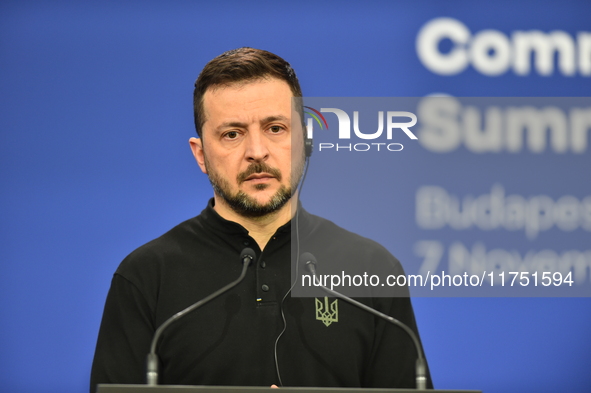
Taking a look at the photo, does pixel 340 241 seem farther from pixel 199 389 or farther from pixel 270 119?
pixel 199 389

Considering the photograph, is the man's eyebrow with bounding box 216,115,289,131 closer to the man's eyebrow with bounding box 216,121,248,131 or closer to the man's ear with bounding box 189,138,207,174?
the man's eyebrow with bounding box 216,121,248,131

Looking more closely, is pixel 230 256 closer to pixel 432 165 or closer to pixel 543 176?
pixel 432 165

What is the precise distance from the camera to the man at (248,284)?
74.8 inches

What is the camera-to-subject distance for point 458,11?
8.85 ft

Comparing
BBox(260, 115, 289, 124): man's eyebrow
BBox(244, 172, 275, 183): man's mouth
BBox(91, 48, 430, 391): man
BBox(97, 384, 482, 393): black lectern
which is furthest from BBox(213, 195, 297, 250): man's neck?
BBox(97, 384, 482, 393): black lectern

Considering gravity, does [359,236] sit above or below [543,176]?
below

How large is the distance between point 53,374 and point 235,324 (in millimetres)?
967

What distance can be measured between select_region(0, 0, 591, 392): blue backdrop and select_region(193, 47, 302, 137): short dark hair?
0.49 m

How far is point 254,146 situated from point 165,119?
2.51 feet

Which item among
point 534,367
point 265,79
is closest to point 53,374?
point 265,79

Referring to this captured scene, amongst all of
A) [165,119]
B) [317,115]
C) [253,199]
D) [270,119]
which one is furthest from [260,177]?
[165,119]

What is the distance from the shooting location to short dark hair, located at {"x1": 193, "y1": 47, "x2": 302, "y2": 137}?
83.0 inches

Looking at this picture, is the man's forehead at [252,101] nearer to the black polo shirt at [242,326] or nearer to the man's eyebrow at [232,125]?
the man's eyebrow at [232,125]

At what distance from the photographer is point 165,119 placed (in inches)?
105
